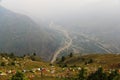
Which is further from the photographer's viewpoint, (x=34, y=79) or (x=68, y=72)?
(x=68, y=72)

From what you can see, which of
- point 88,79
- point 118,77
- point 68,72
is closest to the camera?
point 118,77

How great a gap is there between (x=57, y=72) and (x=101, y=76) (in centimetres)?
1677

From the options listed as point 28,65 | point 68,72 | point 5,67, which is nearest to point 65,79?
point 68,72

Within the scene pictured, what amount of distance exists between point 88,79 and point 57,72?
14.9 m

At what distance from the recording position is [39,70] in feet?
254

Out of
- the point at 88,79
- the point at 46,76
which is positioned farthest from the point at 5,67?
the point at 88,79

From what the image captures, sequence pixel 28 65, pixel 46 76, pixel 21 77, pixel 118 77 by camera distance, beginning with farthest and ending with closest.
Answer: pixel 28 65
pixel 46 76
pixel 118 77
pixel 21 77

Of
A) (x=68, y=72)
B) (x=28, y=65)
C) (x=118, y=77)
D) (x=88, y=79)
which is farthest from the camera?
(x=28, y=65)

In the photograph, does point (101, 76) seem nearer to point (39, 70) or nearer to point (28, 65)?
point (39, 70)

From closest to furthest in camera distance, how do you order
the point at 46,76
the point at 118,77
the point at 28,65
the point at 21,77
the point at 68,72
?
the point at 21,77
the point at 118,77
the point at 46,76
the point at 68,72
the point at 28,65

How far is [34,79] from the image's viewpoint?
6562cm

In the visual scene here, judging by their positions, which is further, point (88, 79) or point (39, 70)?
point (39, 70)

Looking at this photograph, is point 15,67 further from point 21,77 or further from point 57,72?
point 21,77

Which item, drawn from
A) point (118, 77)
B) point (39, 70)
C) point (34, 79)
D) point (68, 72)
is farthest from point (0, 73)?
point (118, 77)
